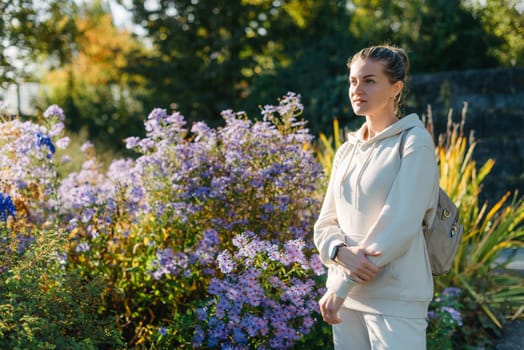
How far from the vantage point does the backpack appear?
78.7 inches

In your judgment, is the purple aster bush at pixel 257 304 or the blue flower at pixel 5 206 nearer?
the purple aster bush at pixel 257 304

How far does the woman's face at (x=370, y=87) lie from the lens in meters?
1.94

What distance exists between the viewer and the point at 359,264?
1819 mm

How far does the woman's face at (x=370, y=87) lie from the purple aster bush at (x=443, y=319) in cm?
184

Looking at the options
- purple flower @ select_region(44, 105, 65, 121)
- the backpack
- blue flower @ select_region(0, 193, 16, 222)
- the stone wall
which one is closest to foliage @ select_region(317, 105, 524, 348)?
the backpack

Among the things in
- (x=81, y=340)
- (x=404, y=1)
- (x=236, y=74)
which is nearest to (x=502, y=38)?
(x=404, y=1)

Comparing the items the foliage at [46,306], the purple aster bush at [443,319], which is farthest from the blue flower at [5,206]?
the purple aster bush at [443,319]

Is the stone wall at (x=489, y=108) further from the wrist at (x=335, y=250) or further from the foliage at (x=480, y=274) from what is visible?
the wrist at (x=335, y=250)

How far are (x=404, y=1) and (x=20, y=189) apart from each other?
9.35 meters

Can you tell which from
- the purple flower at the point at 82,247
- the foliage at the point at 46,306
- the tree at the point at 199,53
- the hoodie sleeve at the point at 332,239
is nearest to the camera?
the hoodie sleeve at the point at 332,239

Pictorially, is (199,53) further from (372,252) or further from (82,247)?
(372,252)

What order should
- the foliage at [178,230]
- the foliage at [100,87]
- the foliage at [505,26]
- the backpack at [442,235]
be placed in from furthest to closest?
1. the foliage at [100,87]
2. the foliage at [505,26]
3. the foliage at [178,230]
4. the backpack at [442,235]

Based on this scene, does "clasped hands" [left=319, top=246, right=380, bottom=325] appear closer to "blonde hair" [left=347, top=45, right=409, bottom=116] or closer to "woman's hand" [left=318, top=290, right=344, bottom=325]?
"woman's hand" [left=318, top=290, right=344, bottom=325]

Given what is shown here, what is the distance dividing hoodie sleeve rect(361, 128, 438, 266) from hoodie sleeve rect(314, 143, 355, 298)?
0.45ft
